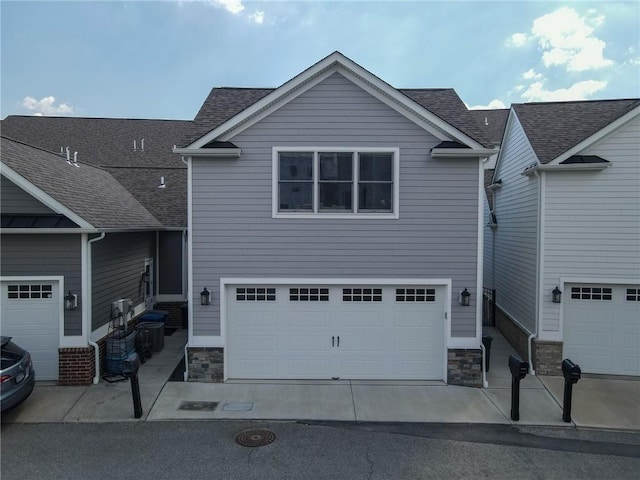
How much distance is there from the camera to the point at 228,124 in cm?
881

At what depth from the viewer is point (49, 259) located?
870cm

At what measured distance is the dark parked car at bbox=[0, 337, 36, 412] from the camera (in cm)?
654

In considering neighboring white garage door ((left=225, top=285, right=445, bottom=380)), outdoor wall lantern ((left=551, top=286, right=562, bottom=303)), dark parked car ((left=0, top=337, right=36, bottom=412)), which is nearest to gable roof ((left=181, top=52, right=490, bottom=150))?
neighboring white garage door ((left=225, top=285, right=445, bottom=380))

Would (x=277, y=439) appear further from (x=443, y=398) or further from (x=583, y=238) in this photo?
(x=583, y=238)

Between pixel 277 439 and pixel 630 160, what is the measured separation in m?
9.99

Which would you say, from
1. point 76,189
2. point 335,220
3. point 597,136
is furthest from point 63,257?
point 597,136

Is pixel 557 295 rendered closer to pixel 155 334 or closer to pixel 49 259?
pixel 155 334

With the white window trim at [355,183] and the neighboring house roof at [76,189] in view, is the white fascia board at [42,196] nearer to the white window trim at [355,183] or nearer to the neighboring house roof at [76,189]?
the neighboring house roof at [76,189]

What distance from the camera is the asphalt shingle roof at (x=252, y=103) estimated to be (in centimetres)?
930

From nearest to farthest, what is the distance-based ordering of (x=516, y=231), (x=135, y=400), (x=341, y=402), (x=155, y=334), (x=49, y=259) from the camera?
(x=135, y=400), (x=341, y=402), (x=49, y=259), (x=155, y=334), (x=516, y=231)

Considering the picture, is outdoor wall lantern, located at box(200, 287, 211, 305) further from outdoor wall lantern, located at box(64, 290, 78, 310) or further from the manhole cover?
the manhole cover

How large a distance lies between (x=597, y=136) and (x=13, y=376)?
12.9m

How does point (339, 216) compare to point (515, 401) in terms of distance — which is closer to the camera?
point (515, 401)

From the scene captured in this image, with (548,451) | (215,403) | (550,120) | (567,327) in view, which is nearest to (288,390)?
(215,403)
